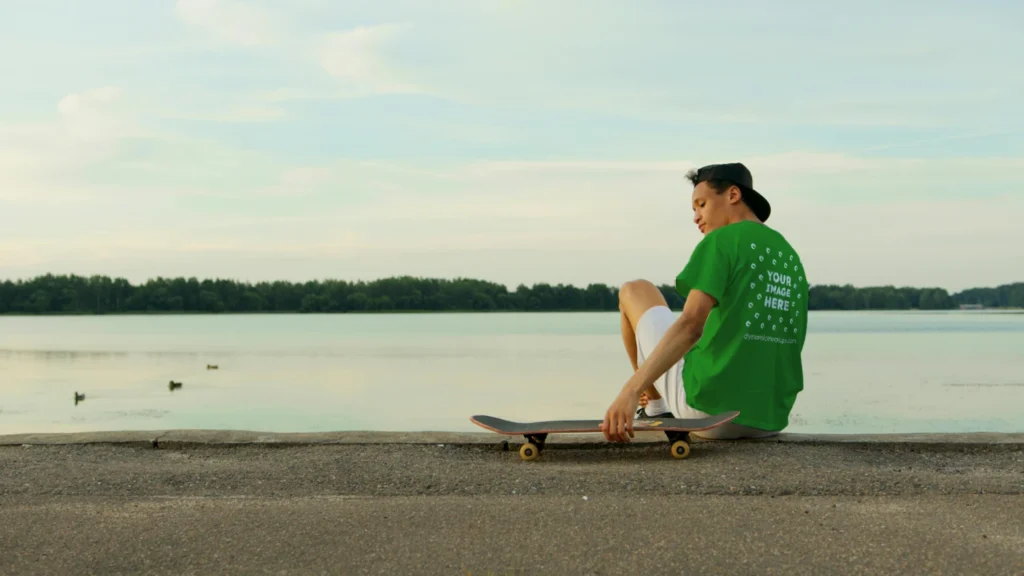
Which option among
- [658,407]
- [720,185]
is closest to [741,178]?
[720,185]

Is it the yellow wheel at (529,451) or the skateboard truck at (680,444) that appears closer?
the skateboard truck at (680,444)

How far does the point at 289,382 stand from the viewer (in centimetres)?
1978

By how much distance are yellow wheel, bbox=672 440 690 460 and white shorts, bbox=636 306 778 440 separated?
0.38 meters

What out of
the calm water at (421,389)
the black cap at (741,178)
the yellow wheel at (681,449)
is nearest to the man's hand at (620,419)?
the yellow wheel at (681,449)

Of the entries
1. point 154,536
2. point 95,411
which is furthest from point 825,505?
point 95,411

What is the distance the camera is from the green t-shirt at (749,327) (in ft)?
17.6

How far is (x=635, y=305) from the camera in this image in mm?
6148

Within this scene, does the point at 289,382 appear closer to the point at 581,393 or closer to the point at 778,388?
the point at 581,393

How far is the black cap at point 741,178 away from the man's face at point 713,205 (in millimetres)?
55

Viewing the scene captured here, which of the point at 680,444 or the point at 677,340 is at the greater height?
the point at 677,340

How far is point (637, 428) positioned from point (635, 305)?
1052 mm

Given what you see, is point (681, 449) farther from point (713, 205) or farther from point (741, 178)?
point (741, 178)

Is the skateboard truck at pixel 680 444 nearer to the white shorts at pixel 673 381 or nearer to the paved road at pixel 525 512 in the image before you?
the paved road at pixel 525 512

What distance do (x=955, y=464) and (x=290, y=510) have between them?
3667 mm
